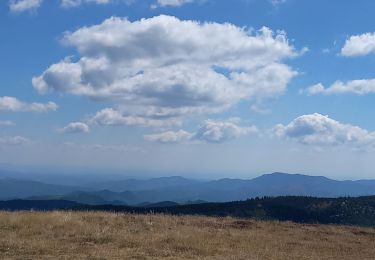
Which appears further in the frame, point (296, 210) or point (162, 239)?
point (296, 210)

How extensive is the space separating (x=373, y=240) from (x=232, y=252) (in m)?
11.7

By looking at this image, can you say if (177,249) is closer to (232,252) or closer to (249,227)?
(232,252)

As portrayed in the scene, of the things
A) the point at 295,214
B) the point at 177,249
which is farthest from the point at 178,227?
the point at 295,214

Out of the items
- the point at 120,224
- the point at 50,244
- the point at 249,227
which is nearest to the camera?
the point at 50,244

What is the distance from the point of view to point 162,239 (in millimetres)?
22516

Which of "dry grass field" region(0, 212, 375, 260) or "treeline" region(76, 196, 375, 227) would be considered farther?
"treeline" region(76, 196, 375, 227)

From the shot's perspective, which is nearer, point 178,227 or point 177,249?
point 177,249

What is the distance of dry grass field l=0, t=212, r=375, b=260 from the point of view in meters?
18.9

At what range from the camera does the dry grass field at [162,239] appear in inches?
745

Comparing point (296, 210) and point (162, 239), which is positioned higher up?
point (162, 239)

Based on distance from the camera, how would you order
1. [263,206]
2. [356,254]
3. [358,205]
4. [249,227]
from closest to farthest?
[356,254] < [249,227] < [358,205] < [263,206]

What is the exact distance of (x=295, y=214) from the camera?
109 metres

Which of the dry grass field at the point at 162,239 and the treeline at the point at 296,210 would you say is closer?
the dry grass field at the point at 162,239

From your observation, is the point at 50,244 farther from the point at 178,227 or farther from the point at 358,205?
the point at 358,205
